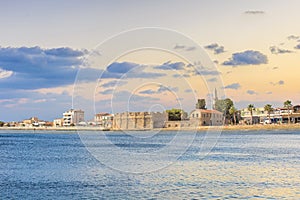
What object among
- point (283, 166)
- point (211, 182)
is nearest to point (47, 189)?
point (211, 182)

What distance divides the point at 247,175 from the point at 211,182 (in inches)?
220

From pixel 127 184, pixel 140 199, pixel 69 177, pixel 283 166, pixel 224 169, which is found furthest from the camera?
pixel 283 166

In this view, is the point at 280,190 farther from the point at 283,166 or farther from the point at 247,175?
the point at 283,166

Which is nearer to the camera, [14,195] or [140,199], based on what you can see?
[140,199]

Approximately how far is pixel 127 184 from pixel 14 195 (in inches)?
315

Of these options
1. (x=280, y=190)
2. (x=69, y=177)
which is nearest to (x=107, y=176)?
(x=69, y=177)

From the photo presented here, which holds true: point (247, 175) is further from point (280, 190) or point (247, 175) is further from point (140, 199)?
point (140, 199)

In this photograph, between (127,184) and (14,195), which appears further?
(127,184)

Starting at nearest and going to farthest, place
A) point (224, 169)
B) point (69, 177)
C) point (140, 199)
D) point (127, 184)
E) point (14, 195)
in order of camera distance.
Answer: point (140, 199) < point (14, 195) < point (127, 184) < point (69, 177) < point (224, 169)

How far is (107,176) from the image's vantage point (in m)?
39.0

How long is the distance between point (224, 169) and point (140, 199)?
1696cm

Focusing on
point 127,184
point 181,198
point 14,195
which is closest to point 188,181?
point 127,184

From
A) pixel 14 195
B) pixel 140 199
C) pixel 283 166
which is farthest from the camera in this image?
pixel 283 166

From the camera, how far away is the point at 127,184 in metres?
34.4
